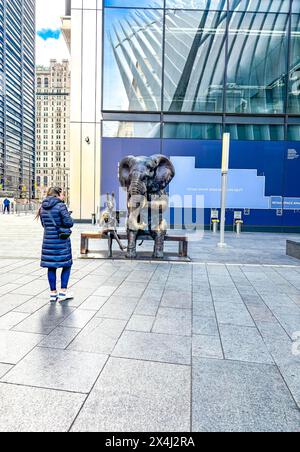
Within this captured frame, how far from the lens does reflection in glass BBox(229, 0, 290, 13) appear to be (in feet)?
55.9

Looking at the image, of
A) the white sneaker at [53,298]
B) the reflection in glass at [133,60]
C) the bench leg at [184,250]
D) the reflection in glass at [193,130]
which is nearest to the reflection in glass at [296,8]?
the reflection in glass at [133,60]

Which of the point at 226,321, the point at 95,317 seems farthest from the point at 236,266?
the point at 95,317

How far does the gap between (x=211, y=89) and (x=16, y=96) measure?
113 metres

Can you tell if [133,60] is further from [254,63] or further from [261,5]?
[261,5]

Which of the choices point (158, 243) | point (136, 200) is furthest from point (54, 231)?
point (158, 243)

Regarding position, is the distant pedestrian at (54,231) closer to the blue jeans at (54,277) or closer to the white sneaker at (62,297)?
the blue jeans at (54,277)

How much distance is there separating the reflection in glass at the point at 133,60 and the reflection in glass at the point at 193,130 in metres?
1.36

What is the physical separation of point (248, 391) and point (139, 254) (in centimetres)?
667

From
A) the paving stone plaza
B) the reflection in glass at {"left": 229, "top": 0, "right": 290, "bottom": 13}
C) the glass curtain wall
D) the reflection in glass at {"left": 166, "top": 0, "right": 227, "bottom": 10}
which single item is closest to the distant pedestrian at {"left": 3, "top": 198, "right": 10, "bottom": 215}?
the glass curtain wall

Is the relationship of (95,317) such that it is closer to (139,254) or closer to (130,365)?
(130,365)

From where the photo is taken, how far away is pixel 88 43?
18859mm

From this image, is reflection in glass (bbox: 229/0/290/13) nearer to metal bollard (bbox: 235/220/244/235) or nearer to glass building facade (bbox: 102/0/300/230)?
glass building facade (bbox: 102/0/300/230)

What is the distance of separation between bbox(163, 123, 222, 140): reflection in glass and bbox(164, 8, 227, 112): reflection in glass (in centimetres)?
85

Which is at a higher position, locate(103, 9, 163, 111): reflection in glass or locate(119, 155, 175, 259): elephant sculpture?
locate(103, 9, 163, 111): reflection in glass
